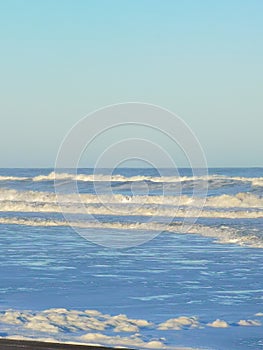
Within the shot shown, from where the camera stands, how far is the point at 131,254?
4.07 metres

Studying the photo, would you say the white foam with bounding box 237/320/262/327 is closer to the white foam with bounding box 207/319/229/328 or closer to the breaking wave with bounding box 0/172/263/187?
the white foam with bounding box 207/319/229/328

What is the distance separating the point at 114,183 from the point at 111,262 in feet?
1.44

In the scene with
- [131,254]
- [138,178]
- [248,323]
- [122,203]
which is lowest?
[248,323]

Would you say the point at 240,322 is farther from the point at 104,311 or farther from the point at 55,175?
the point at 55,175

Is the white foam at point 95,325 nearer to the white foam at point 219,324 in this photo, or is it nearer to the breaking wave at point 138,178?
the white foam at point 219,324

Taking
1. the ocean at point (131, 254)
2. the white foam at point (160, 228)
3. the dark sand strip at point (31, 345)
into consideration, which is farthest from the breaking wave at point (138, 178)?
the dark sand strip at point (31, 345)

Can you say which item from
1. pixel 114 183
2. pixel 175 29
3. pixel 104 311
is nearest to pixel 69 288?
pixel 104 311

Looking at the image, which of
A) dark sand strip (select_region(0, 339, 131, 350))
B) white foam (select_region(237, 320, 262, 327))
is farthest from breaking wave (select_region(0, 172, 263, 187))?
dark sand strip (select_region(0, 339, 131, 350))

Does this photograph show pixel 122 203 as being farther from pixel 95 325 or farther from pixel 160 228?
pixel 95 325

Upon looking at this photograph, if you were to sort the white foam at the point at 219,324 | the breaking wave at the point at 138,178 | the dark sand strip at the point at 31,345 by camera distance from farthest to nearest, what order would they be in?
the breaking wave at the point at 138,178
the white foam at the point at 219,324
the dark sand strip at the point at 31,345

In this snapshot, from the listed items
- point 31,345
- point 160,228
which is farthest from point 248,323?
point 31,345

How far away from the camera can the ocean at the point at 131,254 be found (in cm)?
318

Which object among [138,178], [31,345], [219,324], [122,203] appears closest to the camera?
[31,345]

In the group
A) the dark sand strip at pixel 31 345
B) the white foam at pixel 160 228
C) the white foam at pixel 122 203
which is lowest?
the dark sand strip at pixel 31 345
